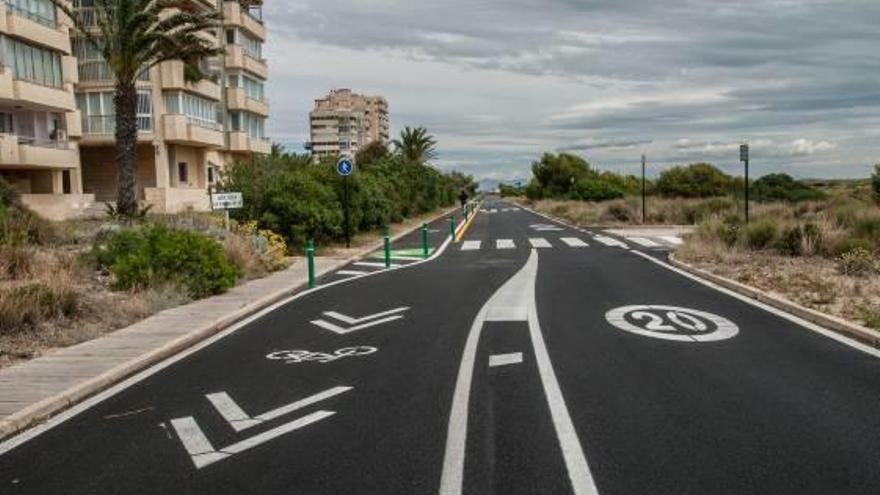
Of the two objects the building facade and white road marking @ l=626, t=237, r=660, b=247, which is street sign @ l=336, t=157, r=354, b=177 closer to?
white road marking @ l=626, t=237, r=660, b=247

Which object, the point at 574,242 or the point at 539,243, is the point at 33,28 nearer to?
the point at 539,243

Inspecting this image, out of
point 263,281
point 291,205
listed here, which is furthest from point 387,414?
point 291,205

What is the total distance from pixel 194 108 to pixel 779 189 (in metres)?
41.1

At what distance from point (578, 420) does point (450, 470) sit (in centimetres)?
147

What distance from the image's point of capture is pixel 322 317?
41.5 ft

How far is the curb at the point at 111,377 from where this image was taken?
6.89 meters

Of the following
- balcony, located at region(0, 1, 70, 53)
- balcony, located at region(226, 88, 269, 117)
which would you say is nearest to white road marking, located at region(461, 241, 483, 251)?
balcony, located at region(0, 1, 70, 53)

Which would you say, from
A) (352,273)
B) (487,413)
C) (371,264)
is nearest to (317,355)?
(487,413)

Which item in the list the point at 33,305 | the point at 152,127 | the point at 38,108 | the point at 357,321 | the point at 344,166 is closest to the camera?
the point at 33,305

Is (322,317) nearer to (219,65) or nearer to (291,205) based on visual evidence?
(291,205)

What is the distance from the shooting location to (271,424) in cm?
666

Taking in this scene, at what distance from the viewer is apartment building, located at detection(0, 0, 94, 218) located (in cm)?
3869

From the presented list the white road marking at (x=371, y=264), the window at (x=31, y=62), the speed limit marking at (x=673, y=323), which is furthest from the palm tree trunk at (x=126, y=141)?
the speed limit marking at (x=673, y=323)

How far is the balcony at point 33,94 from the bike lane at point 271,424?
104ft
